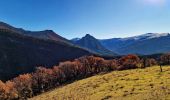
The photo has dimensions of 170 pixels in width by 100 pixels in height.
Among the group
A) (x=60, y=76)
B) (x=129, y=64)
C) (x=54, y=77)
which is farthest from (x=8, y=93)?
(x=129, y=64)

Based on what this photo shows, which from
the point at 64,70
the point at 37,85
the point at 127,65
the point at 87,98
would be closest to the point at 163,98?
the point at 87,98

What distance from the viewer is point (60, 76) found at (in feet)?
586

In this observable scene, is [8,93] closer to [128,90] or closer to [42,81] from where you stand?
[42,81]

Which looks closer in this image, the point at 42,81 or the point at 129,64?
the point at 129,64

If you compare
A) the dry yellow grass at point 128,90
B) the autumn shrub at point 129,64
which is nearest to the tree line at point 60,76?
the autumn shrub at point 129,64

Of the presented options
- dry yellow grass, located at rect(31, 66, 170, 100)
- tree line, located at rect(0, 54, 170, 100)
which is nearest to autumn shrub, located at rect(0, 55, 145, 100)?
tree line, located at rect(0, 54, 170, 100)

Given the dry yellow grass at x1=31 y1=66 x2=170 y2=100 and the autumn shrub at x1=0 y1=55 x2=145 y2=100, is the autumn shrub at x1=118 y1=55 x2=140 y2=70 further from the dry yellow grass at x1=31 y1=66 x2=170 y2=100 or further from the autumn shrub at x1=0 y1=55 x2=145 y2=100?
the dry yellow grass at x1=31 y1=66 x2=170 y2=100

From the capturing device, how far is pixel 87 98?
5281cm

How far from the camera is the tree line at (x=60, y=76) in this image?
474 feet

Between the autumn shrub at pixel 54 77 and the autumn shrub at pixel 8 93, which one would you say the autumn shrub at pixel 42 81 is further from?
the autumn shrub at pixel 8 93

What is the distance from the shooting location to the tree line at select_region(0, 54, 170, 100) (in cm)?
14438

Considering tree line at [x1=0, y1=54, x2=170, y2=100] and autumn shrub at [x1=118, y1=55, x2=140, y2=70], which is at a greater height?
autumn shrub at [x1=118, y1=55, x2=140, y2=70]

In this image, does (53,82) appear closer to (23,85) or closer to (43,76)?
(43,76)

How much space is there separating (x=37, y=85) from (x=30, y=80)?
5.01 meters
